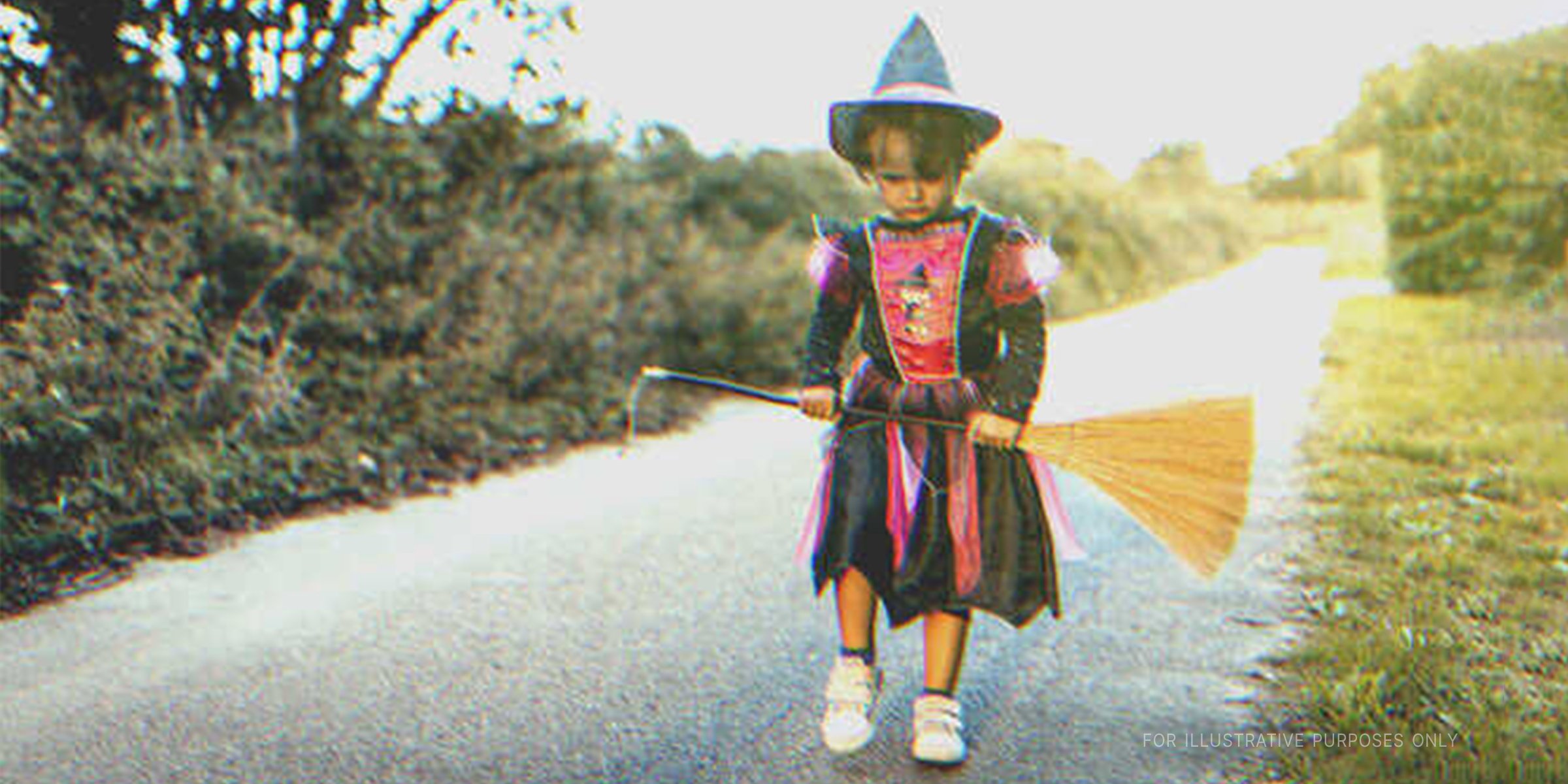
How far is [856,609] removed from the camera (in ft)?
9.76

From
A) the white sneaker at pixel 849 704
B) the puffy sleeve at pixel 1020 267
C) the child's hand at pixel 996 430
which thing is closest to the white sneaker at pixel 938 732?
the white sneaker at pixel 849 704

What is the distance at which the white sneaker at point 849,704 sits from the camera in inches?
115

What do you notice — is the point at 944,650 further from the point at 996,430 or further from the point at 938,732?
the point at 996,430

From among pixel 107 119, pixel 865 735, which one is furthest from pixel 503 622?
pixel 107 119

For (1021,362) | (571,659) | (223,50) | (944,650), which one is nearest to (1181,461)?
(1021,362)

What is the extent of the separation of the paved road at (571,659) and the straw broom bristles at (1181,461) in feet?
0.56

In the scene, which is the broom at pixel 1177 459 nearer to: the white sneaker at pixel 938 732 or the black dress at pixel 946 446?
the black dress at pixel 946 446

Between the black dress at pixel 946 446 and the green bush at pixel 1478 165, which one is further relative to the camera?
the green bush at pixel 1478 165

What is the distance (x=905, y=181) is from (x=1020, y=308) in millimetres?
414

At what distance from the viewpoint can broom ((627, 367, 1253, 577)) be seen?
2.86m

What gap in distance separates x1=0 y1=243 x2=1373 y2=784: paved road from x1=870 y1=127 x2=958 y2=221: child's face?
0.78 meters

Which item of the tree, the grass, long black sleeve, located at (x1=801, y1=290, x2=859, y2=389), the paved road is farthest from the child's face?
the tree

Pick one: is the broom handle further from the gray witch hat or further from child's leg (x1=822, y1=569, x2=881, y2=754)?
the gray witch hat

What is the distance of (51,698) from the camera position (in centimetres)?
337
